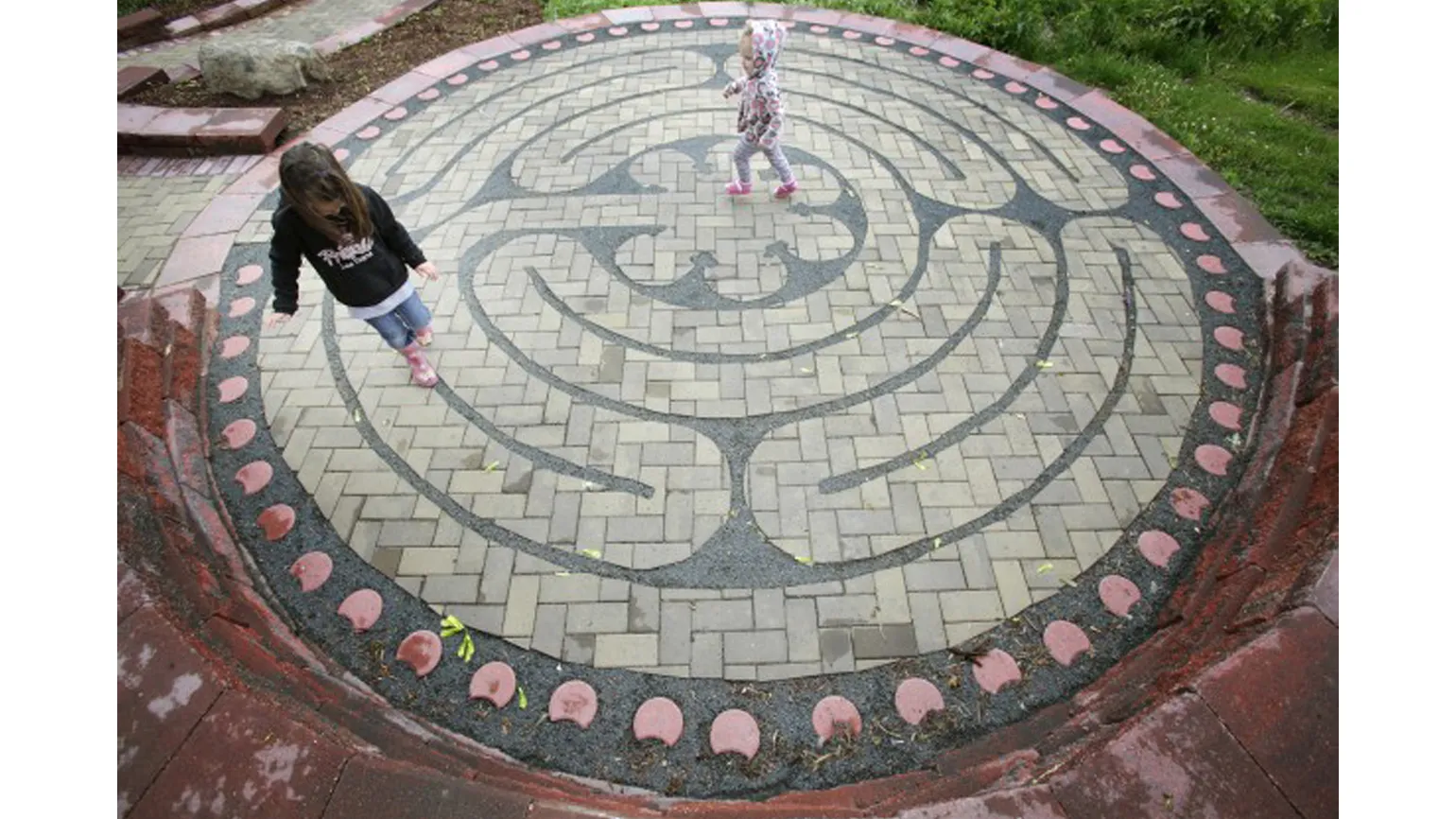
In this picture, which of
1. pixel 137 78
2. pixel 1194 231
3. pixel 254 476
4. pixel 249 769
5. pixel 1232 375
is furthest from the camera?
pixel 137 78

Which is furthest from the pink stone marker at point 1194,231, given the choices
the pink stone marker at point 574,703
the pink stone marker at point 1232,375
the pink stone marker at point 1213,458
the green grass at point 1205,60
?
the pink stone marker at point 574,703

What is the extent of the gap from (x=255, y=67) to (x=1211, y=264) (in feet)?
28.9

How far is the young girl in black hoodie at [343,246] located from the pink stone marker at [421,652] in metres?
1.81

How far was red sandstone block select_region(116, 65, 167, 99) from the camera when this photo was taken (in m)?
7.34

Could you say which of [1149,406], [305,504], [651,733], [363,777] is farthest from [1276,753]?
[305,504]

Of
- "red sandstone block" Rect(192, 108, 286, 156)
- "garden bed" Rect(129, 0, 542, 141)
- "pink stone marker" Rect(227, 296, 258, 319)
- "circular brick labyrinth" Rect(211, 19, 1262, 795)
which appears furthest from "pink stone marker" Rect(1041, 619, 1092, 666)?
"garden bed" Rect(129, 0, 542, 141)

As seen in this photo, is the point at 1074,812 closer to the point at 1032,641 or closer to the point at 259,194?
the point at 1032,641

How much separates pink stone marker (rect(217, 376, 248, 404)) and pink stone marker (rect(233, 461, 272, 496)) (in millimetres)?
630

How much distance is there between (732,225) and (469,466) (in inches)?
114

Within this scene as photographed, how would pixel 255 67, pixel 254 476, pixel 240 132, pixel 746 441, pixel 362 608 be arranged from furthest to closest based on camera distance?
pixel 255 67
pixel 240 132
pixel 746 441
pixel 254 476
pixel 362 608

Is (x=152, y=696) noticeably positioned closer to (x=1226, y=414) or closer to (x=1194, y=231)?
(x=1226, y=414)

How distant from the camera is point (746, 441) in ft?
14.3

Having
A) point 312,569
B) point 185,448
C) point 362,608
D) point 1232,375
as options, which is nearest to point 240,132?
point 185,448

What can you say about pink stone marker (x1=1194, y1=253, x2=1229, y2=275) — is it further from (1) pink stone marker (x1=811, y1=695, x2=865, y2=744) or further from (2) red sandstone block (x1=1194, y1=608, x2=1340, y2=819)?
(1) pink stone marker (x1=811, y1=695, x2=865, y2=744)
